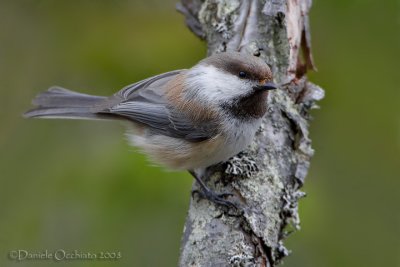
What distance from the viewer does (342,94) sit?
338cm

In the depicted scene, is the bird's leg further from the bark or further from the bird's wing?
the bird's wing

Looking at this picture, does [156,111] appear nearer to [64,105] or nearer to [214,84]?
[214,84]

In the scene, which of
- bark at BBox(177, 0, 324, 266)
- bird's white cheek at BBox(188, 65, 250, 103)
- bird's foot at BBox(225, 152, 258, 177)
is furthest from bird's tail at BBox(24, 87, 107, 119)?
bird's foot at BBox(225, 152, 258, 177)

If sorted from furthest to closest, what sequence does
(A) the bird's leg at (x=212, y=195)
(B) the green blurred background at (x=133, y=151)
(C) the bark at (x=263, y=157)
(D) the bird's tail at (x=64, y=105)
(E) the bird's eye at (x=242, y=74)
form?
(D) the bird's tail at (x=64, y=105) → (B) the green blurred background at (x=133, y=151) → (E) the bird's eye at (x=242, y=74) → (A) the bird's leg at (x=212, y=195) → (C) the bark at (x=263, y=157)

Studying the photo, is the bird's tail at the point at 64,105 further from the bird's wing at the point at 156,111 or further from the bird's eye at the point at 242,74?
the bird's eye at the point at 242,74

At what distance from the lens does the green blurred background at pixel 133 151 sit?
3.03 metres

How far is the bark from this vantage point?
247cm

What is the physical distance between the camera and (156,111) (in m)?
3.02

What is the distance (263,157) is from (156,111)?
2.19 ft

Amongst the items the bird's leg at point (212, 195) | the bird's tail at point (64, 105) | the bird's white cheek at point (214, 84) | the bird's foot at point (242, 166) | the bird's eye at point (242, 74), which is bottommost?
the bird's leg at point (212, 195)

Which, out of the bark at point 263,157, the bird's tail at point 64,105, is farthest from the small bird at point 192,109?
the bark at point 263,157

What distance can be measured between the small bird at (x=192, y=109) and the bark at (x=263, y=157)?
11 cm

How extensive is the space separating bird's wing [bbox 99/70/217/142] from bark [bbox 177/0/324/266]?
240mm

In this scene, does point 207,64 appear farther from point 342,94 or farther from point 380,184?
point 380,184
